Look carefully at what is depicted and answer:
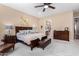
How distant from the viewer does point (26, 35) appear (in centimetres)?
224

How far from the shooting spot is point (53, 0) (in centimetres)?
215

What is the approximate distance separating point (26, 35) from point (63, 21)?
98 cm

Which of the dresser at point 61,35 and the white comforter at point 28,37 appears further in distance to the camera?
the dresser at point 61,35

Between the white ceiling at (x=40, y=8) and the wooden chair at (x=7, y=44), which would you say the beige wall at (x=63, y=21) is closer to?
the white ceiling at (x=40, y=8)

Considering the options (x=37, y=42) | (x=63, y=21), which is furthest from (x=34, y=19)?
(x=63, y=21)

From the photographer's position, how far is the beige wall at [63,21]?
2.33 metres

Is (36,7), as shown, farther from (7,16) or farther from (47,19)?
(7,16)

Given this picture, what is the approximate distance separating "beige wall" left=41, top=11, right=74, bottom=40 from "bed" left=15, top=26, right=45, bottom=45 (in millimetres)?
442

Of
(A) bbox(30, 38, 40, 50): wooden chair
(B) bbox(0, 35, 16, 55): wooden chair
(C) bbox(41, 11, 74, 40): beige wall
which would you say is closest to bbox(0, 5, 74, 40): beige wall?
(C) bbox(41, 11, 74, 40): beige wall

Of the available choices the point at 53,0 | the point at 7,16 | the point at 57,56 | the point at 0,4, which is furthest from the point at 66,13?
the point at 0,4

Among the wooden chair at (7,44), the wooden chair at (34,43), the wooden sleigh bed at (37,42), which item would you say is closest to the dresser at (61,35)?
the wooden sleigh bed at (37,42)

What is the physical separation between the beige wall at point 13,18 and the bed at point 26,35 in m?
0.12

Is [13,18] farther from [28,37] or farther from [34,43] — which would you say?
[34,43]

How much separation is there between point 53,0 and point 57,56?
4.24 feet
